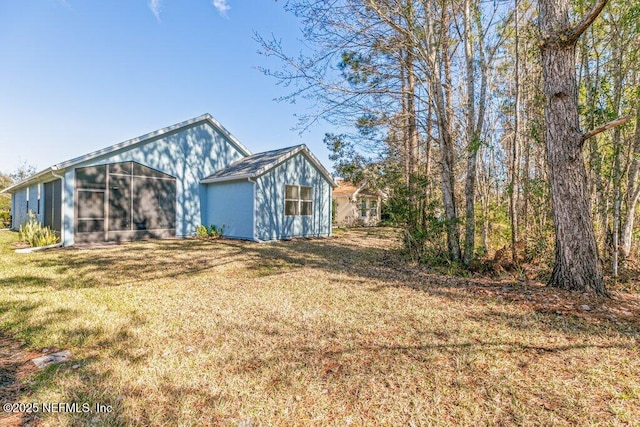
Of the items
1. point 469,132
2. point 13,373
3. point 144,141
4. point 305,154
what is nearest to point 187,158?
point 144,141

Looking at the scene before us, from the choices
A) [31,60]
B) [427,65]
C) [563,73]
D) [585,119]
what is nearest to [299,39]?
[427,65]

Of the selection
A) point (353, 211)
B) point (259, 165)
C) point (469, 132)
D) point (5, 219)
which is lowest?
point (5, 219)

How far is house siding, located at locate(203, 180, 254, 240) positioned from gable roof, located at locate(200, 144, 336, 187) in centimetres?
35

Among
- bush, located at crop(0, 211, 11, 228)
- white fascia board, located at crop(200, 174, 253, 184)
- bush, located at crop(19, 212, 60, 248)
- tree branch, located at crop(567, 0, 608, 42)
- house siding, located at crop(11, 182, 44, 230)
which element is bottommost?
bush, located at crop(19, 212, 60, 248)

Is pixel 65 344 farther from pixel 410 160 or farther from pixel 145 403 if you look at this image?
pixel 410 160

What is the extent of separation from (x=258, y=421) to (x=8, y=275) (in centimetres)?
747

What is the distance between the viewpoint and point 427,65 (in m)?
7.80

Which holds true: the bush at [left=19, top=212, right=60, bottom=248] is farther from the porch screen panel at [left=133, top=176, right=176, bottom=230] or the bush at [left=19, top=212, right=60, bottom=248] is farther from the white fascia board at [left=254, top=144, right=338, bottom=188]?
the white fascia board at [left=254, top=144, right=338, bottom=188]

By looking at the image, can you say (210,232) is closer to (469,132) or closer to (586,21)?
(469,132)

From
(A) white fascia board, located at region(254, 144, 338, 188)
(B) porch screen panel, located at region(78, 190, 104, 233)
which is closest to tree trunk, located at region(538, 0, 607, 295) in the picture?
(A) white fascia board, located at region(254, 144, 338, 188)

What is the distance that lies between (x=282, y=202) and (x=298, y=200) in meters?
0.93

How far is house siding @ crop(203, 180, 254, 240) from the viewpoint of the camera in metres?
12.6

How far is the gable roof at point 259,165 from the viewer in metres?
12.6

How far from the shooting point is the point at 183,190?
13859mm
